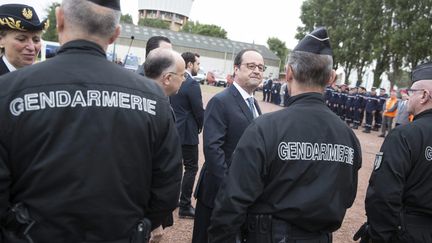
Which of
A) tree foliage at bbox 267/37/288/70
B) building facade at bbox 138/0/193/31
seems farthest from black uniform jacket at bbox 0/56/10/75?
building facade at bbox 138/0/193/31

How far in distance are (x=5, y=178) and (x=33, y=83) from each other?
444mm

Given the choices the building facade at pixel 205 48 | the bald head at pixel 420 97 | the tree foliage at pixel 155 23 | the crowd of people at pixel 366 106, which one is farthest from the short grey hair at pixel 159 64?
the tree foliage at pixel 155 23

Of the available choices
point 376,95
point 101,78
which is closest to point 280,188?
point 101,78

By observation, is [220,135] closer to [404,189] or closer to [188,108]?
[404,189]

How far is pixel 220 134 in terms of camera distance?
351 cm

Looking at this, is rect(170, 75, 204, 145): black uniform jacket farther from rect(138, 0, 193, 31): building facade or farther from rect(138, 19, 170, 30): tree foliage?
rect(138, 0, 193, 31): building facade

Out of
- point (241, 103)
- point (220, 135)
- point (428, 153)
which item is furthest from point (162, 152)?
point (428, 153)

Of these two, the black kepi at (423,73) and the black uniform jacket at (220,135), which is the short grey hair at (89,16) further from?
the black kepi at (423,73)

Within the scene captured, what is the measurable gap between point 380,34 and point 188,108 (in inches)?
963

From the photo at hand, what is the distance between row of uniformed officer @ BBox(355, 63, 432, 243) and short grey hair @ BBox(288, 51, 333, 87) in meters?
0.88

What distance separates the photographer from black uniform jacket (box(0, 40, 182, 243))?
1.82m

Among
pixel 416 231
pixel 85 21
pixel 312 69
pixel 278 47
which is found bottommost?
pixel 416 231

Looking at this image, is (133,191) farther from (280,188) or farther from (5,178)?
(280,188)

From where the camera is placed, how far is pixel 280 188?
2459mm
